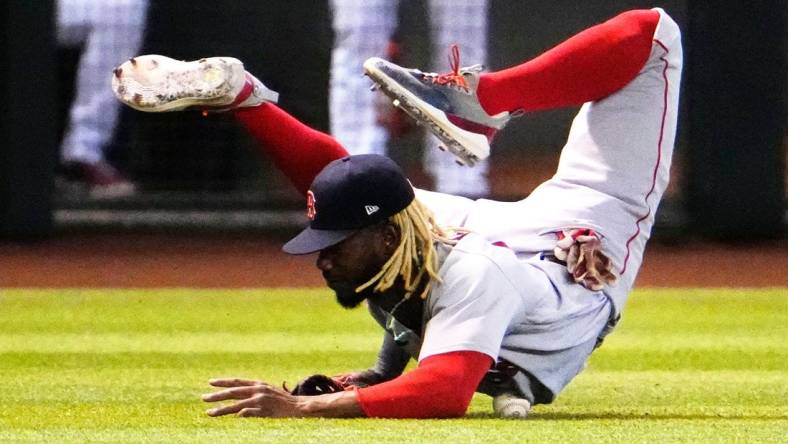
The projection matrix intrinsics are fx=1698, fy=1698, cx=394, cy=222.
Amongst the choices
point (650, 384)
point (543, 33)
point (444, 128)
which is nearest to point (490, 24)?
point (543, 33)

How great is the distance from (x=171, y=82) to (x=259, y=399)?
894 mm

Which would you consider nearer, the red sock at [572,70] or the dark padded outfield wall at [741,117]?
the red sock at [572,70]

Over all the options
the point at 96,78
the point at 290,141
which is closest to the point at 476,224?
the point at 290,141

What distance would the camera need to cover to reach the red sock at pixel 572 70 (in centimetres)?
445

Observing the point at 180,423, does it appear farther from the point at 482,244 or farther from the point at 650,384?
the point at 650,384

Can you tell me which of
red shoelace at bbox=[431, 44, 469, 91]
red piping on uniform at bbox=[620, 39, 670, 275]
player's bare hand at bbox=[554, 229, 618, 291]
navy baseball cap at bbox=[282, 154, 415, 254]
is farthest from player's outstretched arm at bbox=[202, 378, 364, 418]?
red piping on uniform at bbox=[620, 39, 670, 275]

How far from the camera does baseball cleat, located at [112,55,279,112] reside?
4359 millimetres

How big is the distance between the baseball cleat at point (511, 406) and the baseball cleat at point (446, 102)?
65 centimetres

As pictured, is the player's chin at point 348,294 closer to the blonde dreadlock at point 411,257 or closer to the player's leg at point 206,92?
the blonde dreadlock at point 411,257

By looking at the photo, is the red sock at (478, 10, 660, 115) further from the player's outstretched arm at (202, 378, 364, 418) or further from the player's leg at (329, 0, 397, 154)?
the player's leg at (329, 0, 397, 154)

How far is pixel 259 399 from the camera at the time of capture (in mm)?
3996

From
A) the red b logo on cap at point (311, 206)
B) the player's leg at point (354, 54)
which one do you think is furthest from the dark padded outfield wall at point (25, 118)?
the red b logo on cap at point (311, 206)

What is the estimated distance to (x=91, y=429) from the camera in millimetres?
3865

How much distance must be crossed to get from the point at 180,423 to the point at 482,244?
88 centimetres
